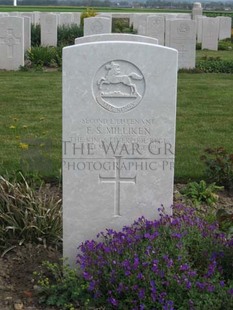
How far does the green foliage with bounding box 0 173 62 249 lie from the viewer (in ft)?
14.7

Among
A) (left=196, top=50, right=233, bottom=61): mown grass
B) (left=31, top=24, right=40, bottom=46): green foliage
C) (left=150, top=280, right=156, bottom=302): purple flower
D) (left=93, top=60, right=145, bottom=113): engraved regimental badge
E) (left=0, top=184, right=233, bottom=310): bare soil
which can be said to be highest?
(left=93, top=60, right=145, bottom=113): engraved regimental badge

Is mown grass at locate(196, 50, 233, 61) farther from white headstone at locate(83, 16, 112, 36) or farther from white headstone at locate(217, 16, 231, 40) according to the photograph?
white headstone at locate(217, 16, 231, 40)

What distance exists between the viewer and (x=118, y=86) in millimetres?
3895

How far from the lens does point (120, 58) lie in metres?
3.86

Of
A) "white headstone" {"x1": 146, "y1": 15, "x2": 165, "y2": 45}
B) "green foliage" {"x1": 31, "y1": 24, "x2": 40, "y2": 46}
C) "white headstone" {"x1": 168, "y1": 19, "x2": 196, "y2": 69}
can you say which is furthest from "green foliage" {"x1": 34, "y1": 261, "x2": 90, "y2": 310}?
"green foliage" {"x1": 31, "y1": 24, "x2": 40, "y2": 46}

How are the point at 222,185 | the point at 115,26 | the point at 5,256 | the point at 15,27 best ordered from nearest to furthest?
the point at 5,256
the point at 222,185
the point at 15,27
the point at 115,26

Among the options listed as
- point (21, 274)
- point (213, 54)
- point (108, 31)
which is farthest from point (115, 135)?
point (213, 54)

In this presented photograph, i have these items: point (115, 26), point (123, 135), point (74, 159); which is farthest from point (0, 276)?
point (115, 26)

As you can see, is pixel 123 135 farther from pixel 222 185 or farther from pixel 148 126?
pixel 222 185

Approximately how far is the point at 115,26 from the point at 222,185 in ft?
77.2

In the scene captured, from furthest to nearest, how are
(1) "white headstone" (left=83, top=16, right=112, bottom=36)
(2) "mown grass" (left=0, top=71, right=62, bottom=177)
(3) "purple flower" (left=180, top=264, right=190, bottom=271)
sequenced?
1. (1) "white headstone" (left=83, top=16, right=112, bottom=36)
2. (2) "mown grass" (left=0, top=71, right=62, bottom=177)
3. (3) "purple flower" (left=180, top=264, right=190, bottom=271)

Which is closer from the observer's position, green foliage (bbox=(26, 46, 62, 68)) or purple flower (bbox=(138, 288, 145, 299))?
purple flower (bbox=(138, 288, 145, 299))

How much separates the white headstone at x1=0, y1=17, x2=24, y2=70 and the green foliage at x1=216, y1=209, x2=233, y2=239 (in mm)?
10812

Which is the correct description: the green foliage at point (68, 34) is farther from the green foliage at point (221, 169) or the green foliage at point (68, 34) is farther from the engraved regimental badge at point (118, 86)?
the engraved regimental badge at point (118, 86)
